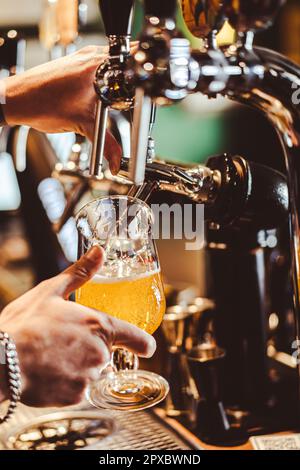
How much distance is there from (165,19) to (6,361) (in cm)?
45

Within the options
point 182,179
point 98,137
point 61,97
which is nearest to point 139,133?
point 98,137

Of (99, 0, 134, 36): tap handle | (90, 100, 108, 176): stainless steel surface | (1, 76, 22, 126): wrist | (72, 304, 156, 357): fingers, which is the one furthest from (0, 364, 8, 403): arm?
(1, 76, 22, 126): wrist

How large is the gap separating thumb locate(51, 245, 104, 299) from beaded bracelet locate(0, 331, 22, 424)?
9 centimetres

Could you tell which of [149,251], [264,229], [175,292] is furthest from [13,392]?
[175,292]

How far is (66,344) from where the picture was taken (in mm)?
780

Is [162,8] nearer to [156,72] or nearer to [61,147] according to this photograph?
[156,72]

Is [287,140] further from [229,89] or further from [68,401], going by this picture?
[68,401]

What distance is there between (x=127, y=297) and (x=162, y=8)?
42cm

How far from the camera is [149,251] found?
96 cm

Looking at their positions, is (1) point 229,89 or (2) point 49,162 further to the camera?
(2) point 49,162

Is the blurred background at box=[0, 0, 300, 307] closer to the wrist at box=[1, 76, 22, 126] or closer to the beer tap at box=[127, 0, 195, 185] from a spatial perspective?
the wrist at box=[1, 76, 22, 126]

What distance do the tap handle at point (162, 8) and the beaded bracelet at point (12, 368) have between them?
433mm

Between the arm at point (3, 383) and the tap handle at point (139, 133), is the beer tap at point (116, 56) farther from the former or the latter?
the arm at point (3, 383)

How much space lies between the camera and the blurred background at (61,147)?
1.91 m
